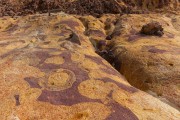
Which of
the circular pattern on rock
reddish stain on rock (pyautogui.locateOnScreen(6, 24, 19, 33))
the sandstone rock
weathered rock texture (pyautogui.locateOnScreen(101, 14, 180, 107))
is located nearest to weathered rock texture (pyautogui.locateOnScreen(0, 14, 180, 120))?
the circular pattern on rock

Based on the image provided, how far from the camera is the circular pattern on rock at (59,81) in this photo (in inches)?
1244

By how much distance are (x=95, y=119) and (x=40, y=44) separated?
23496mm

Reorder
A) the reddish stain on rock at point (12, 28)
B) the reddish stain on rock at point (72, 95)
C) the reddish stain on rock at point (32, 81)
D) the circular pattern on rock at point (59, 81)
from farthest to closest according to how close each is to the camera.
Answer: the reddish stain on rock at point (12, 28)
the circular pattern on rock at point (59, 81)
the reddish stain on rock at point (32, 81)
the reddish stain on rock at point (72, 95)

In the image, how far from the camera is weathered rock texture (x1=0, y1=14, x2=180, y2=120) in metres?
27.4

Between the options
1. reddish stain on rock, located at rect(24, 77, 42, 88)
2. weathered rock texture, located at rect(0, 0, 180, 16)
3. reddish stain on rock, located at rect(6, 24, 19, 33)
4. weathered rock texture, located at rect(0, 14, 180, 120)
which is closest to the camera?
weathered rock texture, located at rect(0, 14, 180, 120)

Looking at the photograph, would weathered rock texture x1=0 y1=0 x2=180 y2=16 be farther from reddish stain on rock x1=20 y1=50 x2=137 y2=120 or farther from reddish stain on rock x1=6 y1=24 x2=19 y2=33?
reddish stain on rock x1=20 y1=50 x2=137 y2=120

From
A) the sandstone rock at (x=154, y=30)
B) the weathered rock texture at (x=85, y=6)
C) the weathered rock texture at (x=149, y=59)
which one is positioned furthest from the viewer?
the weathered rock texture at (x=85, y=6)

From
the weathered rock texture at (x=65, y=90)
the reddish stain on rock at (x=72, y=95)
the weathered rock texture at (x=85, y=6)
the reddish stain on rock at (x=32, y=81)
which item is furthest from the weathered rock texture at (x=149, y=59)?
the weathered rock texture at (x=85, y=6)

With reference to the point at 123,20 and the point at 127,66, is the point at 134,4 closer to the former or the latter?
the point at 123,20

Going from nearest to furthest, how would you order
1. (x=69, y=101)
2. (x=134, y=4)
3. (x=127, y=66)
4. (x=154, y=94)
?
(x=69, y=101), (x=154, y=94), (x=127, y=66), (x=134, y=4)

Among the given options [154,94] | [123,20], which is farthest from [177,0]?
[154,94]

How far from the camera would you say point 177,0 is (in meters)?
88.1

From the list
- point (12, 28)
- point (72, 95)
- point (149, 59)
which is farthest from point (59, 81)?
point (12, 28)

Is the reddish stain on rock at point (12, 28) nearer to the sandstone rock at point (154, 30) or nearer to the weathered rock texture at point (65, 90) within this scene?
the weathered rock texture at point (65, 90)
